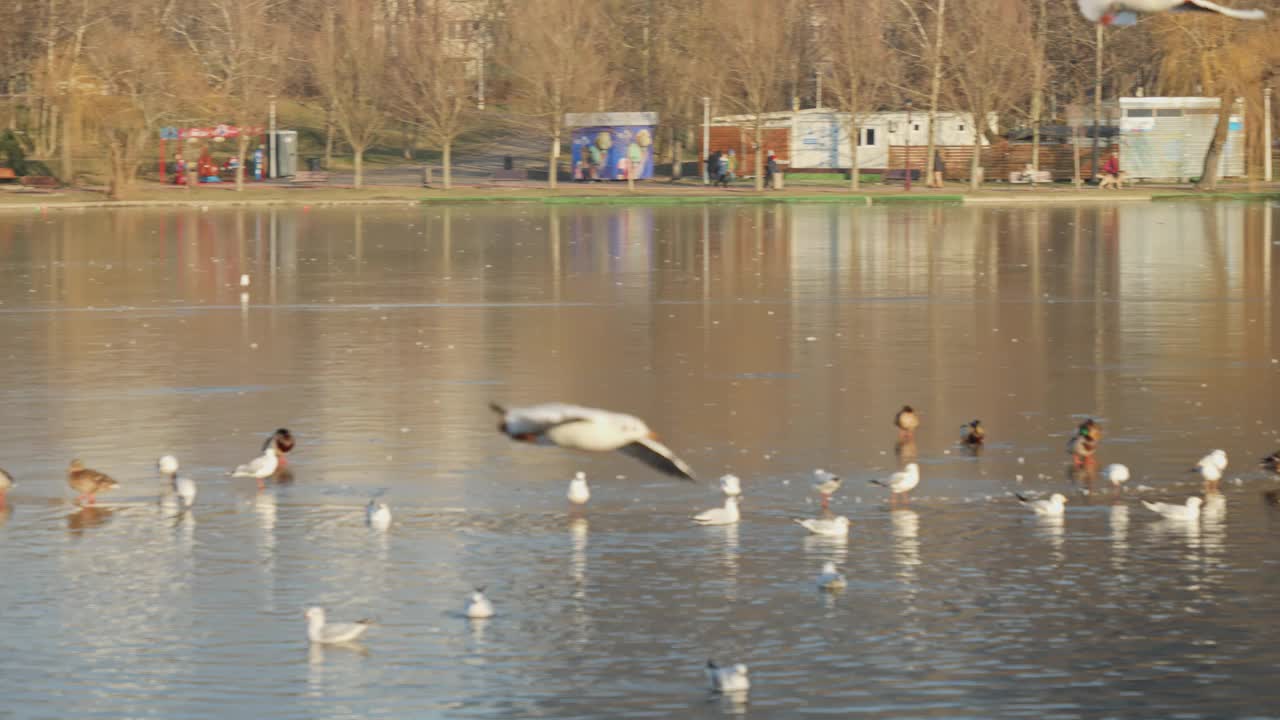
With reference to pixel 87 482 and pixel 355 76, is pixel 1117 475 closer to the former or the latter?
pixel 87 482

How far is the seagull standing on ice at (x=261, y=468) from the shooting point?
20.9 m

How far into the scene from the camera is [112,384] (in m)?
28.1

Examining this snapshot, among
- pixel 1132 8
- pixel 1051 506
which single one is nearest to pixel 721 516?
pixel 1051 506

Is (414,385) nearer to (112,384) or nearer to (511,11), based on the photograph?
(112,384)

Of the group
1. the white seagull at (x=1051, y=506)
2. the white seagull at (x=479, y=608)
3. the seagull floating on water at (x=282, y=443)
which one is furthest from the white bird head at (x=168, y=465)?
the white seagull at (x=1051, y=506)

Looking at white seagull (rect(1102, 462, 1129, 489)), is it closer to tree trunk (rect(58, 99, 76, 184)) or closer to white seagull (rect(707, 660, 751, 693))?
white seagull (rect(707, 660, 751, 693))

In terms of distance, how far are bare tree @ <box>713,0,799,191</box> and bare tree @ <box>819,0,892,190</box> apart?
2584 mm

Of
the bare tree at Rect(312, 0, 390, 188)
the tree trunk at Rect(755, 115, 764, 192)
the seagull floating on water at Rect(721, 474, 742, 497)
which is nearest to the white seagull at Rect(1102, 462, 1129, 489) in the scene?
the seagull floating on water at Rect(721, 474, 742, 497)

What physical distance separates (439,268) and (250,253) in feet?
23.9

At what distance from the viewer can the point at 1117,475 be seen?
20625 mm

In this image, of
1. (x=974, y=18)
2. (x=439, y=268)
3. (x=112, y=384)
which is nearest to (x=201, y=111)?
(x=974, y=18)

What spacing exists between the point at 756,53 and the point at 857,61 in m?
4.49

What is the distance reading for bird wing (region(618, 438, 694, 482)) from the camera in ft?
34.3

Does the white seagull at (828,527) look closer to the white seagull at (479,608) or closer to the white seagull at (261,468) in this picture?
the white seagull at (479,608)
